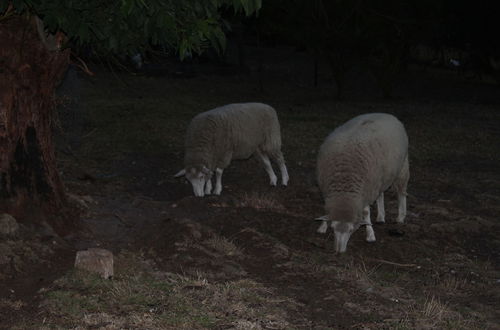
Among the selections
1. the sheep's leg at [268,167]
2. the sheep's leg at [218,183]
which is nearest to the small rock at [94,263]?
the sheep's leg at [218,183]

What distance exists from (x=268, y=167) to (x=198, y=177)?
154 cm

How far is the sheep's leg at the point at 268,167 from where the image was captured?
1100cm

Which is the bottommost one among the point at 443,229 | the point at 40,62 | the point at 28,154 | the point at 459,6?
the point at 443,229

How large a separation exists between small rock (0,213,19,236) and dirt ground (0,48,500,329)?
0.13 metres

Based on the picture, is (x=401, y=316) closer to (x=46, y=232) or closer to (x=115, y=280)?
(x=115, y=280)

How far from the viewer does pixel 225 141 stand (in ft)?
34.4

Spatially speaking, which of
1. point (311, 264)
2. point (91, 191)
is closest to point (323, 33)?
point (91, 191)

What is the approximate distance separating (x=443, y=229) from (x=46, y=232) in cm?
489

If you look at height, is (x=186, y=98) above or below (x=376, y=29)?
below

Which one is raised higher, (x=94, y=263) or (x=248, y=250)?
(x=94, y=263)

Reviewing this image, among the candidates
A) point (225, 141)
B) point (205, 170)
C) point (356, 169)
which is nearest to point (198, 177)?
point (205, 170)

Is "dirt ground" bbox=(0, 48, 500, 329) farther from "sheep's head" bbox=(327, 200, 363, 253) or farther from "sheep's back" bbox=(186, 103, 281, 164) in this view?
"sheep's back" bbox=(186, 103, 281, 164)

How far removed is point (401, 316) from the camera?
4.84 meters

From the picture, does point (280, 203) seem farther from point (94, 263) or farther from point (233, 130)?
point (94, 263)
